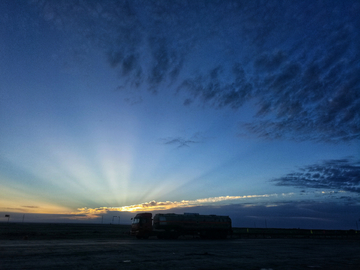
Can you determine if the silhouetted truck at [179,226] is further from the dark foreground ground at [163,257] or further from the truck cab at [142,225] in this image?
the dark foreground ground at [163,257]

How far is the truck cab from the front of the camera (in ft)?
118

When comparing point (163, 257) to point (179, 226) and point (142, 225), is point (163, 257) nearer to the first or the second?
point (142, 225)

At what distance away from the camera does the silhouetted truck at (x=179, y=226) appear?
3675 centimetres

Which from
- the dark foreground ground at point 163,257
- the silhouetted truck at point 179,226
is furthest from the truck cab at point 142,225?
the dark foreground ground at point 163,257

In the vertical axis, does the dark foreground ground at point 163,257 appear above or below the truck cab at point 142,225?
below

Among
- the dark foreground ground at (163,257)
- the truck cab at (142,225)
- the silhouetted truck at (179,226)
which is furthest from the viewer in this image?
the silhouetted truck at (179,226)

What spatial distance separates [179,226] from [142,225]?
6.17 metres

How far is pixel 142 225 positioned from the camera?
119 feet

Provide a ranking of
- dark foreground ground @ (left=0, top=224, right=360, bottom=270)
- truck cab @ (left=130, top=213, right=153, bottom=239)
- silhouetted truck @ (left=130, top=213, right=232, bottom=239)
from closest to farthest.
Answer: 1. dark foreground ground @ (left=0, top=224, right=360, bottom=270)
2. truck cab @ (left=130, top=213, right=153, bottom=239)
3. silhouetted truck @ (left=130, top=213, right=232, bottom=239)

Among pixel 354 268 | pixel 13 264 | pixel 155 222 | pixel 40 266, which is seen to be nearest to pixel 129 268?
pixel 40 266

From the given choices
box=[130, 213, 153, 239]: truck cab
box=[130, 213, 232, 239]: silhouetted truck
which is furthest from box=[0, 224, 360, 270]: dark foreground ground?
box=[130, 213, 232, 239]: silhouetted truck

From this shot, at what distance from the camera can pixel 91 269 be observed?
1190 cm

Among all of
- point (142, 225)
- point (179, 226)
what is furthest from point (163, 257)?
point (179, 226)

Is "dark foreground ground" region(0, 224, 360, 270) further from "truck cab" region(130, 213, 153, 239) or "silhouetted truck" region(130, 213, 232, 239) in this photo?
"silhouetted truck" region(130, 213, 232, 239)
